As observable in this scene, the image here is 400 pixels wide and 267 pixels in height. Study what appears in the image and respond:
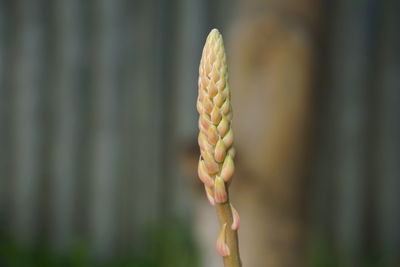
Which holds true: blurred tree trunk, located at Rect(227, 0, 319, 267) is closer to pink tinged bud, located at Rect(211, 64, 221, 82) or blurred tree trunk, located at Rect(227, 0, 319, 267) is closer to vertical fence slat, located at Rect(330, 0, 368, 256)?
vertical fence slat, located at Rect(330, 0, 368, 256)

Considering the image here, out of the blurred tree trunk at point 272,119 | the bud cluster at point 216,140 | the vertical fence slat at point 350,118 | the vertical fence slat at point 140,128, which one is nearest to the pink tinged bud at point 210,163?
the bud cluster at point 216,140


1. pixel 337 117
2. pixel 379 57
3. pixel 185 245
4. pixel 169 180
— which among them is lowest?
pixel 185 245

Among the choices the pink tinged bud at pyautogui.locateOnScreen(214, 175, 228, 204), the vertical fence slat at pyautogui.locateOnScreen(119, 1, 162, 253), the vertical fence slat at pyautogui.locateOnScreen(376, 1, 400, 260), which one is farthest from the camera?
the vertical fence slat at pyautogui.locateOnScreen(119, 1, 162, 253)

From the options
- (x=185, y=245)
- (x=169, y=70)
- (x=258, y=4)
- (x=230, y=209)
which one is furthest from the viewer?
(x=169, y=70)

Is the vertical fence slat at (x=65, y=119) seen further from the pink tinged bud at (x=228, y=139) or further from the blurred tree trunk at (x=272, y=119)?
the pink tinged bud at (x=228, y=139)

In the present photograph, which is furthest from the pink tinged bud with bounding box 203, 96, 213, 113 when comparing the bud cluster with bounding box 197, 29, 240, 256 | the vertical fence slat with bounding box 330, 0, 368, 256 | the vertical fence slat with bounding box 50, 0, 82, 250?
the vertical fence slat with bounding box 50, 0, 82, 250

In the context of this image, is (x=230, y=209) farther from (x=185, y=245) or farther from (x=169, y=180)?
(x=169, y=180)

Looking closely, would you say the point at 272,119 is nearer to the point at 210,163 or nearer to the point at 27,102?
the point at 210,163

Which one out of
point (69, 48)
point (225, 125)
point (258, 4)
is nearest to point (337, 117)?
point (69, 48)
